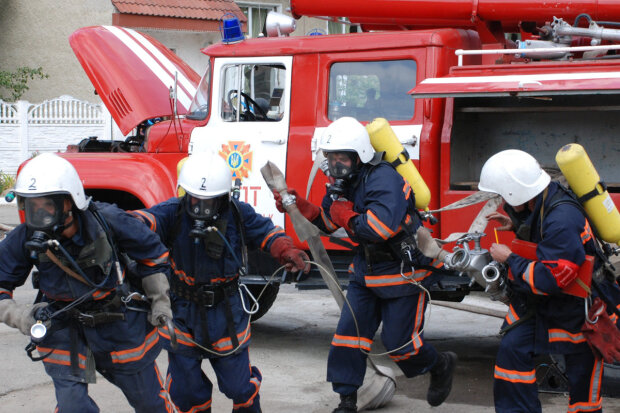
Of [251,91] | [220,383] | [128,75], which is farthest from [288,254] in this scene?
[128,75]

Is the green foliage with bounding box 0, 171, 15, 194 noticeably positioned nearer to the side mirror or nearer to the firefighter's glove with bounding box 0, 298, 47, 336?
the side mirror

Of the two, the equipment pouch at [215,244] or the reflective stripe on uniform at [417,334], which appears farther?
the reflective stripe on uniform at [417,334]

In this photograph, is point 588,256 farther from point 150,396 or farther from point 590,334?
point 150,396

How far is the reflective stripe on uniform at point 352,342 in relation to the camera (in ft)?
17.5

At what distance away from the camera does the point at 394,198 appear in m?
5.16

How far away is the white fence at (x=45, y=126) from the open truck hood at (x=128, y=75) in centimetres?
955

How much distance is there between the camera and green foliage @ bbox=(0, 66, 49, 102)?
60.5ft

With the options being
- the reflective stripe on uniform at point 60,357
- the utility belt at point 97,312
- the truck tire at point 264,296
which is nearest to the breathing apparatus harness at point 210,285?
the utility belt at point 97,312

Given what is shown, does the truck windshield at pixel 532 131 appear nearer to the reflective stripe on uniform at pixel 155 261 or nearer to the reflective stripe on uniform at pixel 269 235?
the reflective stripe on uniform at pixel 269 235

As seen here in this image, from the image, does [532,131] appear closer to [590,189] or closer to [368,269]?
[368,269]

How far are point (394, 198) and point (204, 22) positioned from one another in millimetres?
14569

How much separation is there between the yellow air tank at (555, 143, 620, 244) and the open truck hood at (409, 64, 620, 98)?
3.92 feet

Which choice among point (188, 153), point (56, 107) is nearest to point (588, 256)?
point (188, 153)

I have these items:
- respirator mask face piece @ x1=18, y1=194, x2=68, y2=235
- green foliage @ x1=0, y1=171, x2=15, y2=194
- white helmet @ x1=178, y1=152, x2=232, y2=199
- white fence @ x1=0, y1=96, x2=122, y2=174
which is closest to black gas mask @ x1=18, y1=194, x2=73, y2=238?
respirator mask face piece @ x1=18, y1=194, x2=68, y2=235
